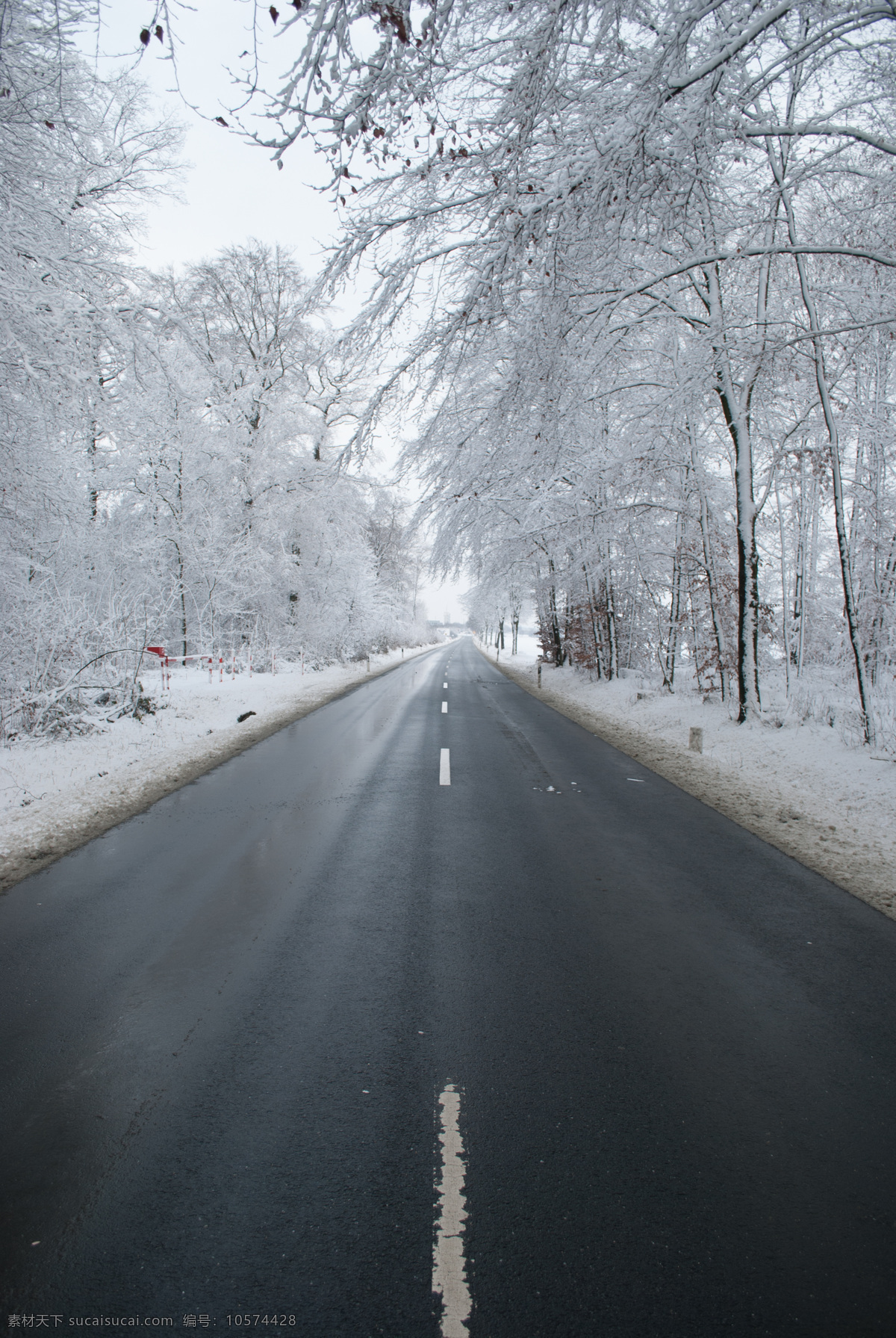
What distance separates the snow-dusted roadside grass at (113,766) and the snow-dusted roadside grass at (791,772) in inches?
286

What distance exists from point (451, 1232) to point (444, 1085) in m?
0.70

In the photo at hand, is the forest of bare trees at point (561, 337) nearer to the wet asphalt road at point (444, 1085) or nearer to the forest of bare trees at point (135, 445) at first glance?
the forest of bare trees at point (135, 445)

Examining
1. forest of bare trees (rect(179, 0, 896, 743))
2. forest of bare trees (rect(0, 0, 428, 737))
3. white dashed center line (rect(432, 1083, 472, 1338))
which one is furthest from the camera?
forest of bare trees (rect(0, 0, 428, 737))

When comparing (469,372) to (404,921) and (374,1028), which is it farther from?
(374,1028)

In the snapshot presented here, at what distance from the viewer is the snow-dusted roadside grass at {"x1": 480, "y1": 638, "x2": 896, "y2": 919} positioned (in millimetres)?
5812

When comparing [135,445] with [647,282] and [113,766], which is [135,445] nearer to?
[113,766]

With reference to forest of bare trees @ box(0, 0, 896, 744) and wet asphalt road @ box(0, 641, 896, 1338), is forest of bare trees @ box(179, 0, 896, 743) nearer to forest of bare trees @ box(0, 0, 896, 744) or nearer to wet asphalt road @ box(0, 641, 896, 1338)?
forest of bare trees @ box(0, 0, 896, 744)

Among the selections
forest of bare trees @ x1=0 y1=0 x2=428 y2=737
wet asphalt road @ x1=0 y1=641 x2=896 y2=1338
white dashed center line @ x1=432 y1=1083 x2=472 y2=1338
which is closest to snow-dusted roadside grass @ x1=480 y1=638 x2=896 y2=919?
wet asphalt road @ x1=0 y1=641 x2=896 y2=1338

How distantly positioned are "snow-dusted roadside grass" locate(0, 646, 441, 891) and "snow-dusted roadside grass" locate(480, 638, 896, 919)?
23.9 ft

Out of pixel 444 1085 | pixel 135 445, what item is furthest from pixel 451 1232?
pixel 135 445

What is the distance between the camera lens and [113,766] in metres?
8.91

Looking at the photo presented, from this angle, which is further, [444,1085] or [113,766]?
[113,766]

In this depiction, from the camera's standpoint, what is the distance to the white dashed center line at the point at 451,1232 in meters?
1.79

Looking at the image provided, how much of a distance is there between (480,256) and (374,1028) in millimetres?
6407
